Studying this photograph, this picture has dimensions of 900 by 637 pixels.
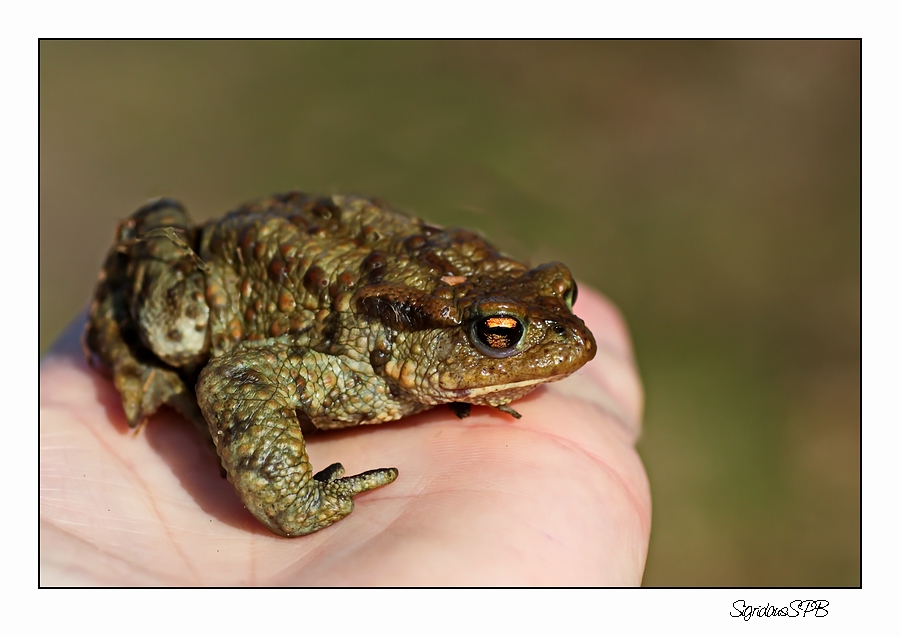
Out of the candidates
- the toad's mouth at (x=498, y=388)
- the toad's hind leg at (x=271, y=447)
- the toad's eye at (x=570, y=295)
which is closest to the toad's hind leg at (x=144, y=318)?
the toad's hind leg at (x=271, y=447)

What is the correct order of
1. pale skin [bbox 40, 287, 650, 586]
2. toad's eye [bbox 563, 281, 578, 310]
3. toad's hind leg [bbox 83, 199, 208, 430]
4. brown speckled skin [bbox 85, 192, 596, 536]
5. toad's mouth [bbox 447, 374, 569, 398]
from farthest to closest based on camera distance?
toad's hind leg [bbox 83, 199, 208, 430] < toad's eye [bbox 563, 281, 578, 310] < toad's mouth [bbox 447, 374, 569, 398] < brown speckled skin [bbox 85, 192, 596, 536] < pale skin [bbox 40, 287, 650, 586]

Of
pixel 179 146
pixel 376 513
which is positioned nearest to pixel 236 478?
pixel 376 513

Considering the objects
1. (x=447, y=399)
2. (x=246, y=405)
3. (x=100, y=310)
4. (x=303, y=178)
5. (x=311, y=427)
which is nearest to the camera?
(x=246, y=405)

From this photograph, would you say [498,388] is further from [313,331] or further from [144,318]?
[144,318]

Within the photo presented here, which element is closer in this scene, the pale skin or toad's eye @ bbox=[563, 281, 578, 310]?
the pale skin

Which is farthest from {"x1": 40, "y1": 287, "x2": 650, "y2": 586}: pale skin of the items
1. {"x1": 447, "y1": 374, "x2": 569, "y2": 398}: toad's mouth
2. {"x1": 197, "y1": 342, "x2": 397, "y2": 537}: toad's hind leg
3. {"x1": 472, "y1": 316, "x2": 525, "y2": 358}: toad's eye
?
{"x1": 472, "y1": 316, "x2": 525, "y2": 358}: toad's eye

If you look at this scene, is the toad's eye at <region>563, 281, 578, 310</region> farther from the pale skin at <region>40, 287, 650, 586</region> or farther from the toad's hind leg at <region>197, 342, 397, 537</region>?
the toad's hind leg at <region>197, 342, 397, 537</region>

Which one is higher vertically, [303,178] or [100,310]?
[303,178]

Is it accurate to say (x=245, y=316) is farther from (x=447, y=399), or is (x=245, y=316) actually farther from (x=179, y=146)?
(x=179, y=146)
